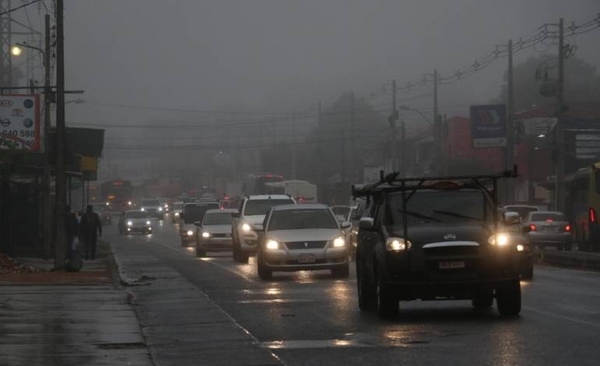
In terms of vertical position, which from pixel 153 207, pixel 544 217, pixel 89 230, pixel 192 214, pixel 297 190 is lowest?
pixel 89 230

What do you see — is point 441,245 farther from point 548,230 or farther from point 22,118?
point 22,118

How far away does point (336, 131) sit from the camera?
159m

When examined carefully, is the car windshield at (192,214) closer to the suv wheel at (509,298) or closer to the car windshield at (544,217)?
the car windshield at (544,217)

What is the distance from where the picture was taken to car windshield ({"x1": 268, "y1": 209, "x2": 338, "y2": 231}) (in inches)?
1131

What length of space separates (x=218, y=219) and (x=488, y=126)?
3597 cm

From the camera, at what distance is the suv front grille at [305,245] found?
2753 centimetres

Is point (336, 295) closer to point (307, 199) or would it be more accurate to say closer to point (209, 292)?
point (209, 292)

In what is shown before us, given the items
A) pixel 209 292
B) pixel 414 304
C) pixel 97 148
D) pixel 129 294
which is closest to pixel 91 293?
pixel 129 294

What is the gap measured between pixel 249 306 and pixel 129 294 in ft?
13.3

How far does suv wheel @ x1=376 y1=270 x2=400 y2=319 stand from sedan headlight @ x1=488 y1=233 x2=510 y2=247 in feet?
4.95

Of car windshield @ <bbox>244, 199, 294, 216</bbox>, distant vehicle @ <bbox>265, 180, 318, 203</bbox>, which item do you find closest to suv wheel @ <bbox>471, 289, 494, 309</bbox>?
car windshield @ <bbox>244, 199, 294, 216</bbox>

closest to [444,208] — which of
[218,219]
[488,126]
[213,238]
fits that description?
[213,238]

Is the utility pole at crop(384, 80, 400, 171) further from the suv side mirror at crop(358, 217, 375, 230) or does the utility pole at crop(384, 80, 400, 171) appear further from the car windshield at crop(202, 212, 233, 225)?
the suv side mirror at crop(358, 217, 375, 230)

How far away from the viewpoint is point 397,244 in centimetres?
1641
